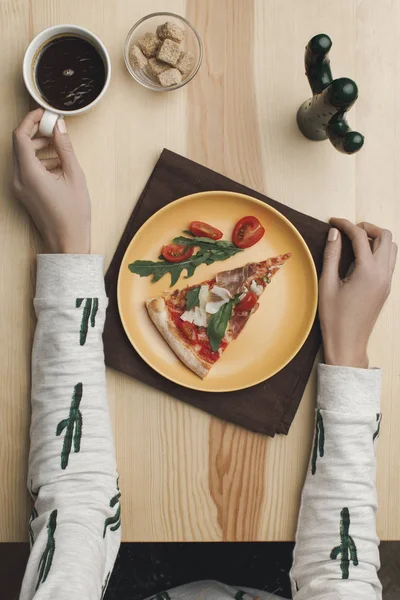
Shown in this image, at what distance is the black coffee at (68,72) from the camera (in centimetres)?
103

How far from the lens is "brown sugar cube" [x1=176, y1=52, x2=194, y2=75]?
3.50ft

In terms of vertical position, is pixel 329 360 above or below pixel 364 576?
above

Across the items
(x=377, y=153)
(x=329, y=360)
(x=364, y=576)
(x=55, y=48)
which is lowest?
(x=364, y=576)

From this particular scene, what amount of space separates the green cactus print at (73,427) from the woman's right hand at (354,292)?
505 millimetres

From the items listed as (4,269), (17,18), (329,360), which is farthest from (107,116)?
(329,360)

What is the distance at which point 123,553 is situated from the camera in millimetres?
1610

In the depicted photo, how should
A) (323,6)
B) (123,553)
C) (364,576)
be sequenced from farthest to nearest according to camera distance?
(123,553) < (323,6) < (364,576)

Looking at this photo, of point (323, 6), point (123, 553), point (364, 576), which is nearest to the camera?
point (364, 576)

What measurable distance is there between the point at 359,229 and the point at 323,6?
1.55 feet

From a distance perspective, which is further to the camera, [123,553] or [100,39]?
[123,553]

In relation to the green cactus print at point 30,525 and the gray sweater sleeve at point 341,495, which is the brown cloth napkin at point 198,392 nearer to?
the gray sweater sleeve at point 341,495

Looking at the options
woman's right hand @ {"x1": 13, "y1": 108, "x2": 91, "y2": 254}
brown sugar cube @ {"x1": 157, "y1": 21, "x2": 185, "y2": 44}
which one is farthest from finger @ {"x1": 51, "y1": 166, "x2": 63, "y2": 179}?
brown sugar cube @ {"x1": 157, "y1": 21, "x2": 185, "y2": 44}

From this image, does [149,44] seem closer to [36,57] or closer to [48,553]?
[36,57]

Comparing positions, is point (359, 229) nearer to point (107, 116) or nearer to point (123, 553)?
point (107, 116)
